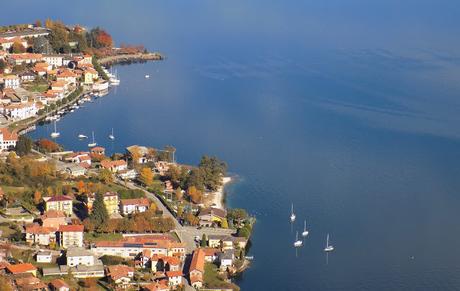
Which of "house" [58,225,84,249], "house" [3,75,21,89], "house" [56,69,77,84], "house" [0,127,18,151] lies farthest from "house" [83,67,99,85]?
"house" [58,225,84,249]

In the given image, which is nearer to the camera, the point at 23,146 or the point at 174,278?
the point at 174,278

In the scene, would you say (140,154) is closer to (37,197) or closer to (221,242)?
(37,197)

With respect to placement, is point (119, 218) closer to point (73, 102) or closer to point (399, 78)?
point (73, 102)

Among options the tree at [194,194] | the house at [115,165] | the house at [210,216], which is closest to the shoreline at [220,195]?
the tree at [194,194]

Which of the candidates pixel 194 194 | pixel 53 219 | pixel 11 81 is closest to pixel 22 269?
pixel 53 219

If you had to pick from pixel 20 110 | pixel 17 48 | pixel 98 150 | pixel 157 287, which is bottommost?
pixel 157 287

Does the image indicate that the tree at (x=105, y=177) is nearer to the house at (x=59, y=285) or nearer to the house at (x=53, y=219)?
the house at (x=53, y=219)

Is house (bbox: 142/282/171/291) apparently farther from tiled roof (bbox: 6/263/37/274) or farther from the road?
tiled roof (bbox: 6/263/37/274)
